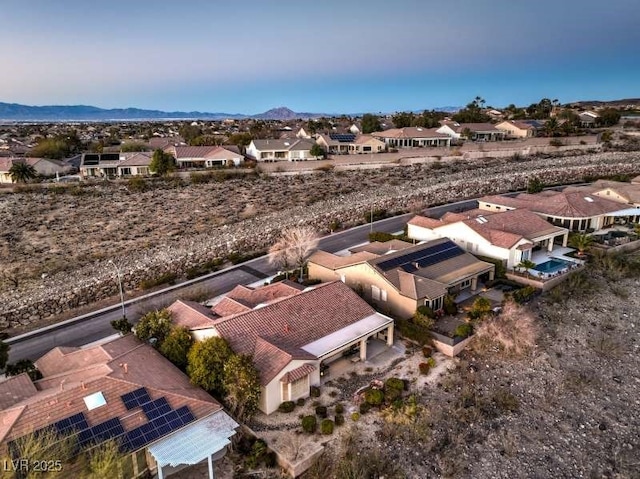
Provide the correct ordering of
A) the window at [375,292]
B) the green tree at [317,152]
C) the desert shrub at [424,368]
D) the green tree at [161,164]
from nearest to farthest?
the desert shrub at [424,368], the window at [375,292], the green tree at [161,164], the green tree at [317,152]

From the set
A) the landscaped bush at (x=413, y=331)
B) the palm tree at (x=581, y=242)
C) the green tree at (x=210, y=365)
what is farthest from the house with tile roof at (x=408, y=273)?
the green tree at (x=210, y=365)

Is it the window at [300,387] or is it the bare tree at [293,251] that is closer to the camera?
the window at [300,387]

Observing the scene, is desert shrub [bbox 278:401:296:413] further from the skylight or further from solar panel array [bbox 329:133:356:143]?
solar panel array [bbox 329:133:356:143]

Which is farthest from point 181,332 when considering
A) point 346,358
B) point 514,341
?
point 514,341

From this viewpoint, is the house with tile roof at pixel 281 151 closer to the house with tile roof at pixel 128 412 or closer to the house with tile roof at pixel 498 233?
the house with tile roof at pixel 498 233

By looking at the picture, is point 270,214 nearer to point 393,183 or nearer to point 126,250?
point 126,250

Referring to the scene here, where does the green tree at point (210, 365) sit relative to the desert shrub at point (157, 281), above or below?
above
